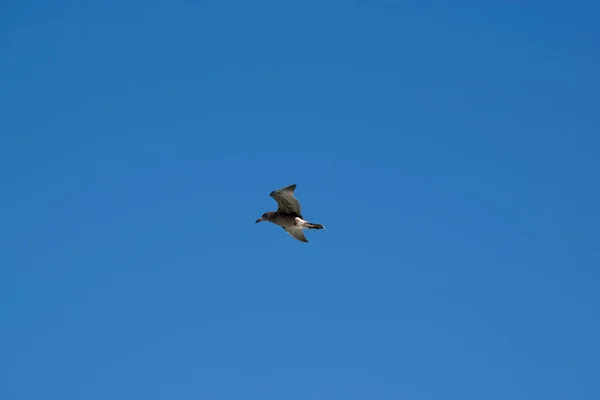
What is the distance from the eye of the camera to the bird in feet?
172

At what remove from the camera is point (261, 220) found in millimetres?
56781

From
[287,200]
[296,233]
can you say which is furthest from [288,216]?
[287,200]

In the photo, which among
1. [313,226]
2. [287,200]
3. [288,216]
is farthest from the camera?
[288,216]

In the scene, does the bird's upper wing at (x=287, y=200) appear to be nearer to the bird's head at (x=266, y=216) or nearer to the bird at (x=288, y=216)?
the bird at (x=288, y=216)

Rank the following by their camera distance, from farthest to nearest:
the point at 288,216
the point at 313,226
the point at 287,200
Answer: the point at 288,216 < the point at 313,226 < the point at 287,200

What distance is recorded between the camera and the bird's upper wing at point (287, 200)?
169 feet

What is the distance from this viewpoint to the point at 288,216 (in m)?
54.9

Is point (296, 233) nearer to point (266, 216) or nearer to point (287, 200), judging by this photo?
point (266, 216)

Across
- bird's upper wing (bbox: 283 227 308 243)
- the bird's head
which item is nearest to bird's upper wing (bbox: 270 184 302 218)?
the bird's head

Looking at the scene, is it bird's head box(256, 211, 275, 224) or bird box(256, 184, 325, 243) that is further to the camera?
bird's head box(256, 211, 275, 224)

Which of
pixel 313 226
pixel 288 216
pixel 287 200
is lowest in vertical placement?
pixel 313 226

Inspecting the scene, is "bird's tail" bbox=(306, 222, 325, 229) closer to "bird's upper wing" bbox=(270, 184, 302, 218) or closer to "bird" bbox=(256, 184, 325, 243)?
"bird" bbox=(256, 184, 325, 243)

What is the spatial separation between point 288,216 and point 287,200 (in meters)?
2.18

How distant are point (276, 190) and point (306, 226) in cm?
381
